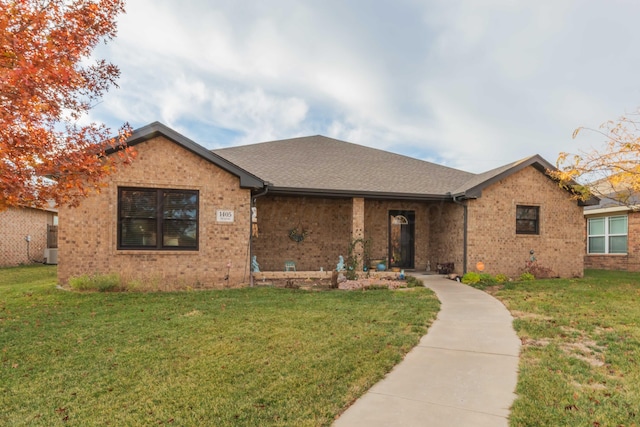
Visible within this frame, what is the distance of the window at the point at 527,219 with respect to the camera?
543 inches

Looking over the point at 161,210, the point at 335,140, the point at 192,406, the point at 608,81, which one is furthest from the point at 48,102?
the point at 608,81

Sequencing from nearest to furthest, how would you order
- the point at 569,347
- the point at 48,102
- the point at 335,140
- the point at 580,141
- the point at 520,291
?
1. the point at 569,347
2. the point at 48,102
3. the point at 520,291
4. the point at 580,141
5. the point at 335,140

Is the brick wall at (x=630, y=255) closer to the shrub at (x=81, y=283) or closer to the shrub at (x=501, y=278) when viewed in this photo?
the shrub at (x=501, y=278)

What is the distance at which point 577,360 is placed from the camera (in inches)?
191

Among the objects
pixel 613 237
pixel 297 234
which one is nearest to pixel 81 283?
pixel 297 234

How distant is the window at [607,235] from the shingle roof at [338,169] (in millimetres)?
8163

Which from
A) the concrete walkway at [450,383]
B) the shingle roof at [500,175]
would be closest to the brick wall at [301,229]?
the shingle roof at [500,175]

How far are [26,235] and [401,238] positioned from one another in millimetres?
18660

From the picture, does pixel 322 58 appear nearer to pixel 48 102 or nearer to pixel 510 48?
pixel 510 48

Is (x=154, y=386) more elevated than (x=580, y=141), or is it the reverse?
(x=580, y=141)

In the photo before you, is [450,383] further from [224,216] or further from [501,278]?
[501,278]

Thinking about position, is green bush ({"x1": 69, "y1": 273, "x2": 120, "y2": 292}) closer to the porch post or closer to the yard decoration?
A: the yard decoration

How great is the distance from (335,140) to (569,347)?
15.1 meters

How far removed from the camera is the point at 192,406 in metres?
3.58
